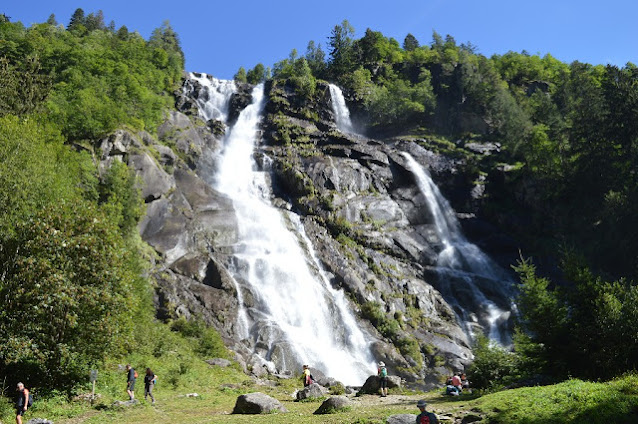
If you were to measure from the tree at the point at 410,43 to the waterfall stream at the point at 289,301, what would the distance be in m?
81.1

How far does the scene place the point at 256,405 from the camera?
15.5 metres

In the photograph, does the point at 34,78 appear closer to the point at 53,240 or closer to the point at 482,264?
the point at 53,240

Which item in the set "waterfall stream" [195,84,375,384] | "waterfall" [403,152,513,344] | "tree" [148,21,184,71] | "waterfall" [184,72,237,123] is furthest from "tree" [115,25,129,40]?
"waterfall" [403,152,513,344]

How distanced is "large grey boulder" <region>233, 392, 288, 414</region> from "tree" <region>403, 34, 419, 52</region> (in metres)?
107

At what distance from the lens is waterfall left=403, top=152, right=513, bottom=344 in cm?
3831

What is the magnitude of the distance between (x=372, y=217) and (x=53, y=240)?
109 ft

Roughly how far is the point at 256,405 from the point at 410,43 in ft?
361

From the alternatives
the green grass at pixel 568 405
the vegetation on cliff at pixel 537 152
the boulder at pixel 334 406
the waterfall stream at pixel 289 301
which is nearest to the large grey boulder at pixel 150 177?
the waterfall stream at pixel 289 301

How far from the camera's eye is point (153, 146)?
136 ft

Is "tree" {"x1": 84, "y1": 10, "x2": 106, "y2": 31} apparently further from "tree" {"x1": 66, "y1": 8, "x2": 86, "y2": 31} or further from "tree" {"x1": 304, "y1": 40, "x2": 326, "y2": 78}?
"tree" {"x1": 304, "y1": 40, "x2": 326, "y2": 78}

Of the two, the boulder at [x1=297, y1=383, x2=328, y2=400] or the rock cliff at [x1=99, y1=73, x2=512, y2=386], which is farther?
the rock cliff at [x1=99, y1=73, x2=512, y2=386]

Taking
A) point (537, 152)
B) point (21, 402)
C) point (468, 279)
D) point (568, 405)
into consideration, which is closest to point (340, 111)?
point (537, 152)

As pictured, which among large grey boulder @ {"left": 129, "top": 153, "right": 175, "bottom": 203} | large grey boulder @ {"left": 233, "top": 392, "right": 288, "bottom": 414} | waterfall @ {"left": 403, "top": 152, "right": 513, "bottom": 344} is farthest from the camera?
waterfall @ {"left": 403, "top": 152, "right": 513, "bottom": 344}

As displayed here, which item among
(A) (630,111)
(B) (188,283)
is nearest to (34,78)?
(B) (188,283)
